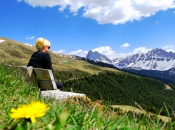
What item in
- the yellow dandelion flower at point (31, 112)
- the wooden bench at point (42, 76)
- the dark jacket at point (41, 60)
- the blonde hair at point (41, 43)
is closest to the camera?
the yellow dandelion flower at point (31, 112)

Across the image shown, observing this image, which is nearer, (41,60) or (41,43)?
(41,60)

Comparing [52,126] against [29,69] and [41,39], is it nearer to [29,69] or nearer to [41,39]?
[29,69]

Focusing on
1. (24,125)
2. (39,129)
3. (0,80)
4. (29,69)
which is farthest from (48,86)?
(24,125)

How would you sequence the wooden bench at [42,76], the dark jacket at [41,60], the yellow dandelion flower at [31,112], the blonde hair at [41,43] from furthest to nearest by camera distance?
the blonde hair at [41,43] → the dark jacket at [41,60] → the wooden bench at [42,76] → the yellow dandelion flower at [31,112]

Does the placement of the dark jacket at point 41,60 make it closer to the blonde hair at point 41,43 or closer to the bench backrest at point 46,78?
the blonde hair at point 41,43

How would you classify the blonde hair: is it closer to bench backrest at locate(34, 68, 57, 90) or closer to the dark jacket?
the dark jacket

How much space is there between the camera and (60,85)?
38.3ft

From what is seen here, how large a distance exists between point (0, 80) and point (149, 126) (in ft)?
12.1

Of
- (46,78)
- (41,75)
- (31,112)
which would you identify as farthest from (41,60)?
(31,112)

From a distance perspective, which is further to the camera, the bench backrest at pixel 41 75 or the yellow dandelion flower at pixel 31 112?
the bench backrest at pixel 41 75

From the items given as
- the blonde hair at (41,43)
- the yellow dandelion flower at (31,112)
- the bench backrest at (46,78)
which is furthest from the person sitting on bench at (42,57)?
the yellow dandelion flower at (31,112)

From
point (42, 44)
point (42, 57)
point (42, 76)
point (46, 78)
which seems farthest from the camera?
point (42, 44)

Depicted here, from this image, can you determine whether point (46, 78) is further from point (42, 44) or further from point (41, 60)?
point (42, 44)

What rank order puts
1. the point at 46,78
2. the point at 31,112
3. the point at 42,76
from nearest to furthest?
the point at 31,112
the point at 46,78
the point at 42,76
